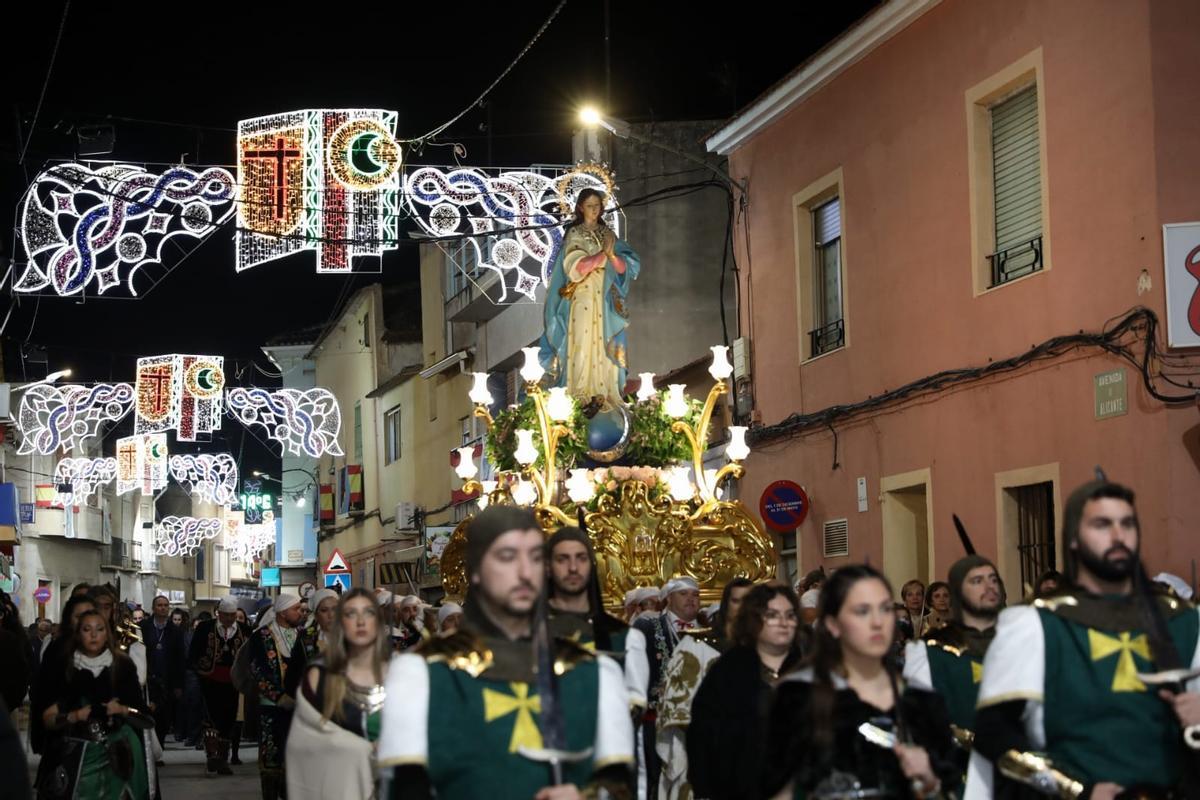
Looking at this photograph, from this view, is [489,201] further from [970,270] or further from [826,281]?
[970,270]

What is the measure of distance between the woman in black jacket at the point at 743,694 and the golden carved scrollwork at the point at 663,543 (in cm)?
773

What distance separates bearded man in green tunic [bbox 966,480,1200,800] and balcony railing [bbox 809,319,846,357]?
14337 millimetres

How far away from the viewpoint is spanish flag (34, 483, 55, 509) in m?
57.5

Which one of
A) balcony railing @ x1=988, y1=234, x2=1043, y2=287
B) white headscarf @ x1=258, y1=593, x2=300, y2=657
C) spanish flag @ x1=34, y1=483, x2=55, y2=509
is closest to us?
white headscarf @ x1=258, y1=593, x2=300, y2=657

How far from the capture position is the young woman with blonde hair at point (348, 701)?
9633 mm

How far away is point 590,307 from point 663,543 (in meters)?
2.81

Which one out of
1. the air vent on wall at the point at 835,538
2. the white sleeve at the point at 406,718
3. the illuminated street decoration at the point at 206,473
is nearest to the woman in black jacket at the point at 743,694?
the white sleeve at the point at 406,718

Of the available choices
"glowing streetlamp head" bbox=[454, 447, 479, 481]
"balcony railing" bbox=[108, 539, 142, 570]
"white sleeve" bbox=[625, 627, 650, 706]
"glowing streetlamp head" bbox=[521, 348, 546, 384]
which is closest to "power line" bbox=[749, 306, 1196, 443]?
"glowing streetlamp head" bbox=[521, 348, 546, 384]

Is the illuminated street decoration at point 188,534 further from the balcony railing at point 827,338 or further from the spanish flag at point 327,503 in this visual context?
the balcony railing at point 827,338

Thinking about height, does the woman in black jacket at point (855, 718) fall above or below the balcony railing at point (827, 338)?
below

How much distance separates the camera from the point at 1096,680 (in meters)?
6.12

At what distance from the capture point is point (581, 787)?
579cm

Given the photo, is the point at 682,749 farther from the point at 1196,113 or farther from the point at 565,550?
the point at 1196,113

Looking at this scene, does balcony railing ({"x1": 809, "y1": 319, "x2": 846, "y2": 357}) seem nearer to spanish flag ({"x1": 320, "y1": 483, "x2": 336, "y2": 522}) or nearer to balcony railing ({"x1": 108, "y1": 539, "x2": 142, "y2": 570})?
spanish flag ({"x1": 320, "y1": 483, "x2": 336, "y2": 522})
